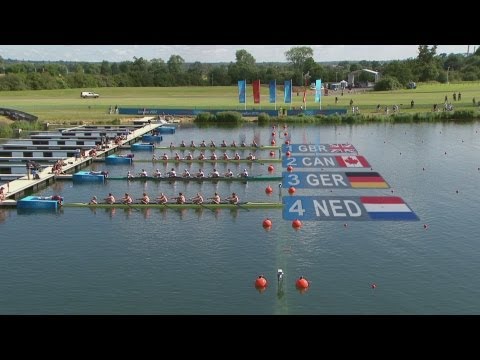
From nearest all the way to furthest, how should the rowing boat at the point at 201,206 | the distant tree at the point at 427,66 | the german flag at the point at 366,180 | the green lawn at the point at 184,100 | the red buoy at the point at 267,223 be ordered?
the red buoy at the point at 267,223 → the rowing boat at the point at 201,206 → the german flag at the point at 366,180 → the green lawn at the point at 184,100 → the distant tree at the point at 427,66

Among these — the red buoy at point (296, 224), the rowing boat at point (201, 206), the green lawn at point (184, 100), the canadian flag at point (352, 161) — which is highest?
the green lawn at point (184, 100)

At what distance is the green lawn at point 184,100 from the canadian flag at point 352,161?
22.7 m

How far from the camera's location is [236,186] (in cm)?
2883

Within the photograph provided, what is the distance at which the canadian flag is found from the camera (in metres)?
33.8

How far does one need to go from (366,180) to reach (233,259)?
1323 cm

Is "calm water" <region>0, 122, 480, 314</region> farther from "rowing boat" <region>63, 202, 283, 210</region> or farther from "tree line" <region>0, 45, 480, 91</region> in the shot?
"tree line" <region>0, 45, 480, 91</region>

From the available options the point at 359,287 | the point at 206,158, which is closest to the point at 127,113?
the point at 206,158

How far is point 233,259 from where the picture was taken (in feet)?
61.2

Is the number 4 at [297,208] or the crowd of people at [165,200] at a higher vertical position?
the crowd of people at [165,200]

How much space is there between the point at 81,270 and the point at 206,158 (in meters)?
18.4

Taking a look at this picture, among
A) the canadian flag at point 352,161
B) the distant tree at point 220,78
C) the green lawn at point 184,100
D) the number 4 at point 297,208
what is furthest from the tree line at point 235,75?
the number 4 at point 297,208

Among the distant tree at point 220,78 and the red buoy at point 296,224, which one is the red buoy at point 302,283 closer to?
the red buoy at point 296,224

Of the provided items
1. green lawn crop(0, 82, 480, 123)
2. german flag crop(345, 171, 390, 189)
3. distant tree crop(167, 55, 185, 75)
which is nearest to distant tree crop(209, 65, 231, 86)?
green lawn crop(0, 82, 480, 123)

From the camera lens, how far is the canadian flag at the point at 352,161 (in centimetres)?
3377
